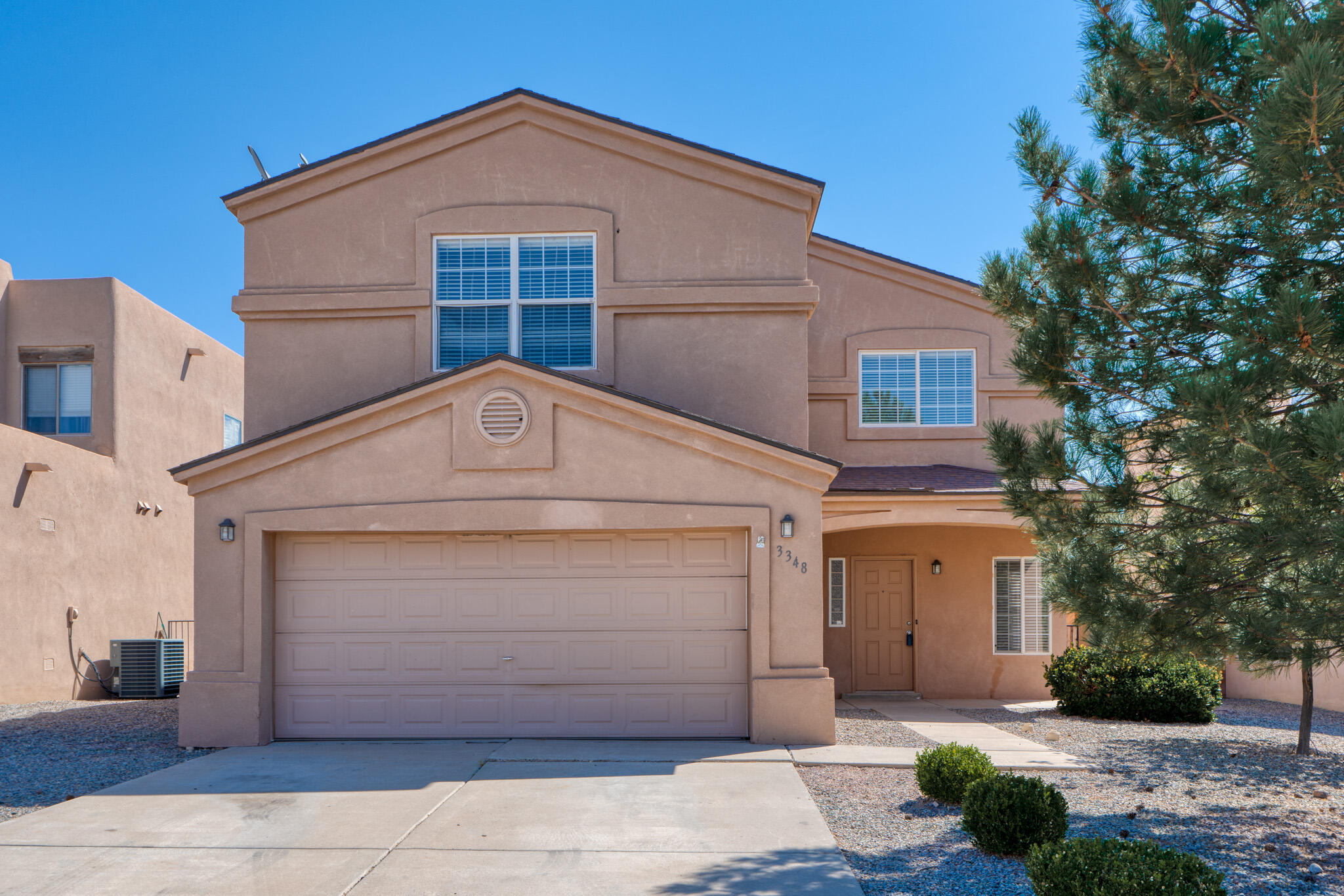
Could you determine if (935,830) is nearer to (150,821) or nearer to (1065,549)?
(1065,549)

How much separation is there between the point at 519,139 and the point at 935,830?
31.1 ft

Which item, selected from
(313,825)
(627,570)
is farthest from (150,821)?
(627,570)

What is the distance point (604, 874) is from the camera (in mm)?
6004

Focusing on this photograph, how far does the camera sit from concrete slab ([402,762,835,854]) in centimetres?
665

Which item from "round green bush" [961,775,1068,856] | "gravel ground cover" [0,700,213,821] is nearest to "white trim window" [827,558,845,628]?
"round green bush" [961,775,1068,856]

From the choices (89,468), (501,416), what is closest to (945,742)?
(501,416)

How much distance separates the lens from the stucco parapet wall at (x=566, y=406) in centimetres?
1020

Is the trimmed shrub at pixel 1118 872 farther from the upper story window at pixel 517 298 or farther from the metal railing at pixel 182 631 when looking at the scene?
the metal railing at pixel 182 631

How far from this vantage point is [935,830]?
6.97m

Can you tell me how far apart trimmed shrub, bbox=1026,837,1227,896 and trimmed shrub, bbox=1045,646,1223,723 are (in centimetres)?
815

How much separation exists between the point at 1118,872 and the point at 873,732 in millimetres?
6377

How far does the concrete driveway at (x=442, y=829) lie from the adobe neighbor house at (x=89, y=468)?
7345mm

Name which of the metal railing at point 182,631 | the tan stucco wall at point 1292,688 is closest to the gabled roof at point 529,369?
the tan stucco wall at point 1292,688

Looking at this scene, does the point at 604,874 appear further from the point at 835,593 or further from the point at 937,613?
the point at 937,613
